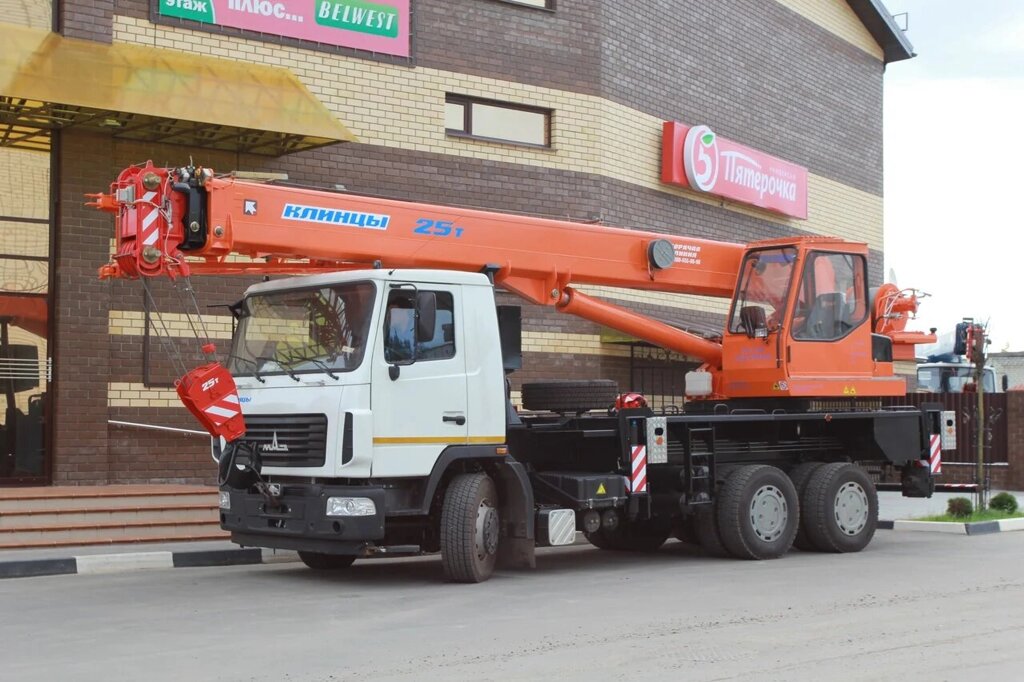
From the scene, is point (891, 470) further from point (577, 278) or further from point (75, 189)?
point (75, 189)

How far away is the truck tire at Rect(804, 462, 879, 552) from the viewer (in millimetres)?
13648

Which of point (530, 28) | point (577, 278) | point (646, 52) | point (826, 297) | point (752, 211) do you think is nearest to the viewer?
point (577, 278)

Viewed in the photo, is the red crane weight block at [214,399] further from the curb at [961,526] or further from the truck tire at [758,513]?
the curb at [961,526]

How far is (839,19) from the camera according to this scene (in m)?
27.3

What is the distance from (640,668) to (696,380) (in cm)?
735

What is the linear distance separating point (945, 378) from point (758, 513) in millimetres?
23043

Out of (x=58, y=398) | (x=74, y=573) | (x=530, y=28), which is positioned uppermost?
(x=530, y=28)

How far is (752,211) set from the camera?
24.3m

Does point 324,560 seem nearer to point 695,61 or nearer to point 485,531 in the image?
point 485,531

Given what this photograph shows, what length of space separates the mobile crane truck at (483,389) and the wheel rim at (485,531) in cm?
3

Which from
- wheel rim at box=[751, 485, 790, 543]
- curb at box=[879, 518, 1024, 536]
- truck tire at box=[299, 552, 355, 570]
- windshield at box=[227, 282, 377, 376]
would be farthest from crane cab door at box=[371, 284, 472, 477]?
curb at box=[879, 518, 1024, 536]

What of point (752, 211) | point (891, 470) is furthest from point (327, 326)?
point (752, 211)

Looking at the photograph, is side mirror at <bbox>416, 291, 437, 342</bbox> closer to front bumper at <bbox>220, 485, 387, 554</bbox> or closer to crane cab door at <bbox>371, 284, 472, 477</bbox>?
crane cab door at <bbox>371, 284, 472, 477</bbox>

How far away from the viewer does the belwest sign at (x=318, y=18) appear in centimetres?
1669
